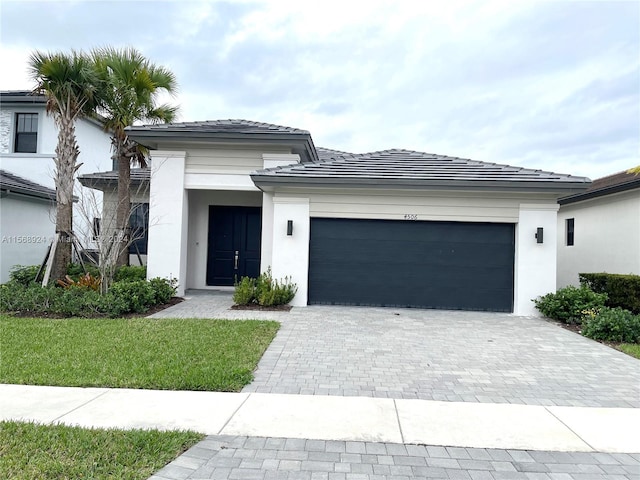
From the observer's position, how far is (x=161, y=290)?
1011cm

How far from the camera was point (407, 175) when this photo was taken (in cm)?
1014

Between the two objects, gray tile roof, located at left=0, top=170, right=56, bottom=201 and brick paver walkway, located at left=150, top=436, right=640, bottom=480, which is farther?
gray tile roof, located at left=0, top=170, right=56, bottom=201

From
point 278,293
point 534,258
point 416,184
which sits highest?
point 416,184

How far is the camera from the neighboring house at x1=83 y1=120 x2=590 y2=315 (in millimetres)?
10195

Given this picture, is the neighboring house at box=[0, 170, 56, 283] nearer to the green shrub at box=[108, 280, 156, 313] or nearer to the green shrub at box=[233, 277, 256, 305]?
the green shrub at box=[108, 280, 156, 313]

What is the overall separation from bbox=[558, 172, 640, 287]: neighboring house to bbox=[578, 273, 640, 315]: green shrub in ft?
5.24

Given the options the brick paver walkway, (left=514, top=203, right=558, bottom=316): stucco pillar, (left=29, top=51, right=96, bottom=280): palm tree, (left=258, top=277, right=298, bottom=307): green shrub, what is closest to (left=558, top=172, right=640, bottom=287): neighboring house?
(left=514, top=203, right=558, bottom=316): stucco pillar

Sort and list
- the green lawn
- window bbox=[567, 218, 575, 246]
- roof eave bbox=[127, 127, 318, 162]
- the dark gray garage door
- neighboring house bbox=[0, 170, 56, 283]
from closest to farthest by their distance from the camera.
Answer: the green lawn < the dark gray garage door < roof eave bbox=[127, 127, 318, 162] < neighboring house bbox=[0, 170, 56, 283] < window bbox=[567, 218, 575, 246]

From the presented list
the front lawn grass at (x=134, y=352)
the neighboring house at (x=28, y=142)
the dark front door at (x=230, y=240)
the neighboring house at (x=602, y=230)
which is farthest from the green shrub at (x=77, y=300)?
the neighboring house at (x=602, y=230)

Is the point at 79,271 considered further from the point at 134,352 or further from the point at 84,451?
the point at 84,451

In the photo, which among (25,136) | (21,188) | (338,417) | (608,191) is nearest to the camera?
(338,417)

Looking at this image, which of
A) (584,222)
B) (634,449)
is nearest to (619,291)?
(584,222)

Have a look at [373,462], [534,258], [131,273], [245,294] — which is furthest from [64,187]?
[534,258]

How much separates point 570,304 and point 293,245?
684 cm
